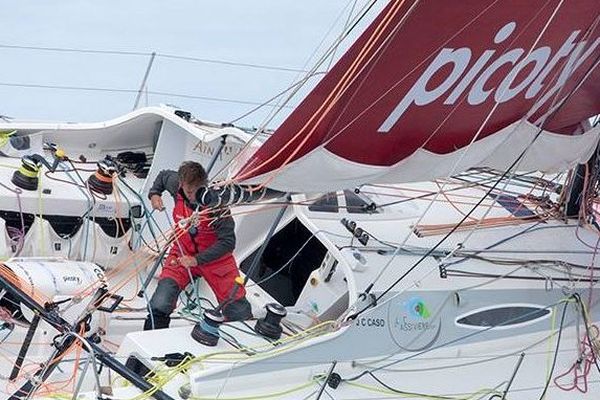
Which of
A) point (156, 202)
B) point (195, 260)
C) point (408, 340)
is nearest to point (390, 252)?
point (408, 340)

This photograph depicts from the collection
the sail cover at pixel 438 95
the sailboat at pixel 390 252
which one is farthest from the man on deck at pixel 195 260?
the sail cover at pixel 438 95

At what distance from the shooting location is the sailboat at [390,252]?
111 inches

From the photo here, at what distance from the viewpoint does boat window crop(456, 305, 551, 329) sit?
348cm

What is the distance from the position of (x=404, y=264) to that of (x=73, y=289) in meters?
1.45

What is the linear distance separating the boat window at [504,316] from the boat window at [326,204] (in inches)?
34.0

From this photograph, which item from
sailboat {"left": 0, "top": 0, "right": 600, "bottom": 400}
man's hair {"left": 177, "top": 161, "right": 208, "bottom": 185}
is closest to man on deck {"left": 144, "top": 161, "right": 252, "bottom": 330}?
man's hair {"left": 177, "top": 161, "right": 208, "bottom": 185}

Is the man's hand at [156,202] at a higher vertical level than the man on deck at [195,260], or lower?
higher

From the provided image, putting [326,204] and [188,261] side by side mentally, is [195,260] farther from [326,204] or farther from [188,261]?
[326,204]

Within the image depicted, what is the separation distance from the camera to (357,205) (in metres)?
4.13

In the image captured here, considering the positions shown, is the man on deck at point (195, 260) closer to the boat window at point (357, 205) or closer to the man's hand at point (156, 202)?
the man's hand at point (156, 202)

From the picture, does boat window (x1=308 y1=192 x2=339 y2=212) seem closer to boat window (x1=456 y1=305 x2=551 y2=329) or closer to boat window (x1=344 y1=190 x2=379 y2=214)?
boat window (x1=344 y1=190 x2=379 y2=214)

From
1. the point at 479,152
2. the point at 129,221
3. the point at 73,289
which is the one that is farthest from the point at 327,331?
the point at 129,221

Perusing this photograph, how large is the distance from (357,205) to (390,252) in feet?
1.74

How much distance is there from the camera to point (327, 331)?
3174 mm
